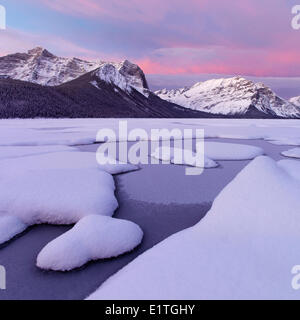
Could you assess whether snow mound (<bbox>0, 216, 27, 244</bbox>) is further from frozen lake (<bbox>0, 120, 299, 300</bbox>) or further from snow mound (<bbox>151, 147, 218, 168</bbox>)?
snow mound (<bbox>151, 147, 218, 168</bbox>)

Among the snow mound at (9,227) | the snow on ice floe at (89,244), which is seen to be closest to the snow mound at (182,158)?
the snow on ice floe at (89,244)

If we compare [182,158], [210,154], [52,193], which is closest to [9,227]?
[52,193]

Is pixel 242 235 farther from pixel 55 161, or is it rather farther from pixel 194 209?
pixel 55 161

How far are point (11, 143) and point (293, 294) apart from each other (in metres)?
15.1

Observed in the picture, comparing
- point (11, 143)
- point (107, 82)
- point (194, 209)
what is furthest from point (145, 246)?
point (107, 82)

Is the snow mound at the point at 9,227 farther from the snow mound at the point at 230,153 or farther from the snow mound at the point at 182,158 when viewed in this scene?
the snow mound at the point at 230,153

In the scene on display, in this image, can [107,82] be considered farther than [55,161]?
Yes

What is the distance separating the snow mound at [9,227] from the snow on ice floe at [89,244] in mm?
1012

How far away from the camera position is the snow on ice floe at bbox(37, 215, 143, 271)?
14.0ft

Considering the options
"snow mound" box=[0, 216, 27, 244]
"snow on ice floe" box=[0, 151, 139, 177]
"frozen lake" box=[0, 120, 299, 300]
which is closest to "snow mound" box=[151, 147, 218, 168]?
"frozen lake" box=[0, 120, 299, 300]

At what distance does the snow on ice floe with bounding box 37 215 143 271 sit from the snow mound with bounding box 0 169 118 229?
887 mm

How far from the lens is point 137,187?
26.7 ft

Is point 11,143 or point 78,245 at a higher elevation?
point 11,143

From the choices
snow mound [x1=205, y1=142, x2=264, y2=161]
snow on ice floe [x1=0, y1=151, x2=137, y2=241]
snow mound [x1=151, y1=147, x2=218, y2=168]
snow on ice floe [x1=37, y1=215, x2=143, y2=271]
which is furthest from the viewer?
snow mound [x1=205, y1=142, x2=264, y2=161]
